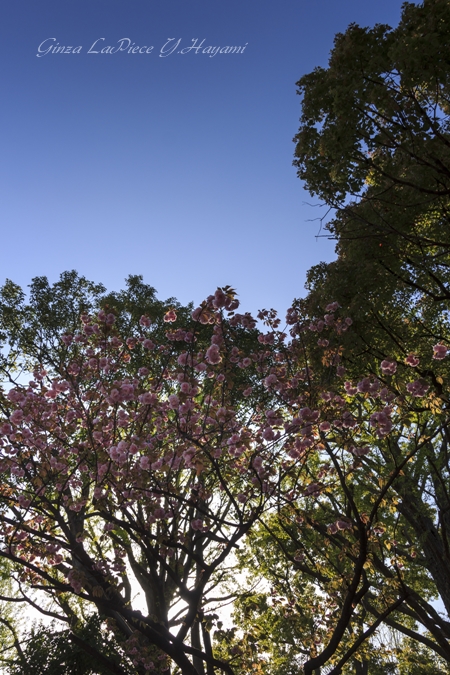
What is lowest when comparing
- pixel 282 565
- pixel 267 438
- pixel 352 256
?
pixel 282 565

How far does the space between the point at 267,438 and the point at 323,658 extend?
261 cm

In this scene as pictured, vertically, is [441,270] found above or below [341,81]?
below

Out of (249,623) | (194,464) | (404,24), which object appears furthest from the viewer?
(249,623)

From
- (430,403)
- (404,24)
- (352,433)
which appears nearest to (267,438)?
(352,433)

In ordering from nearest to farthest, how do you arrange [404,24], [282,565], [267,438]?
[404,24] → [267,438] → [282,565]

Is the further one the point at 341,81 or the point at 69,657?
the point at 69,657

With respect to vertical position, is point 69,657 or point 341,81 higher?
point 341,81

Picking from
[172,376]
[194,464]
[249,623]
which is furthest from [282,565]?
[194,464]

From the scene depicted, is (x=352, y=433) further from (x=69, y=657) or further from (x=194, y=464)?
(x=69, y=657)

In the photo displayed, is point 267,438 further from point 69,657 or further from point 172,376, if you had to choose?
point 69,657

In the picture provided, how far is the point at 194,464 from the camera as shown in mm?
5133

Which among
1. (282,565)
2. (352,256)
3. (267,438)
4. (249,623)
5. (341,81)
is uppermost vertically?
(341,81)

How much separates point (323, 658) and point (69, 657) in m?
5.95

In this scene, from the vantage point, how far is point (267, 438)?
20.4 feet
